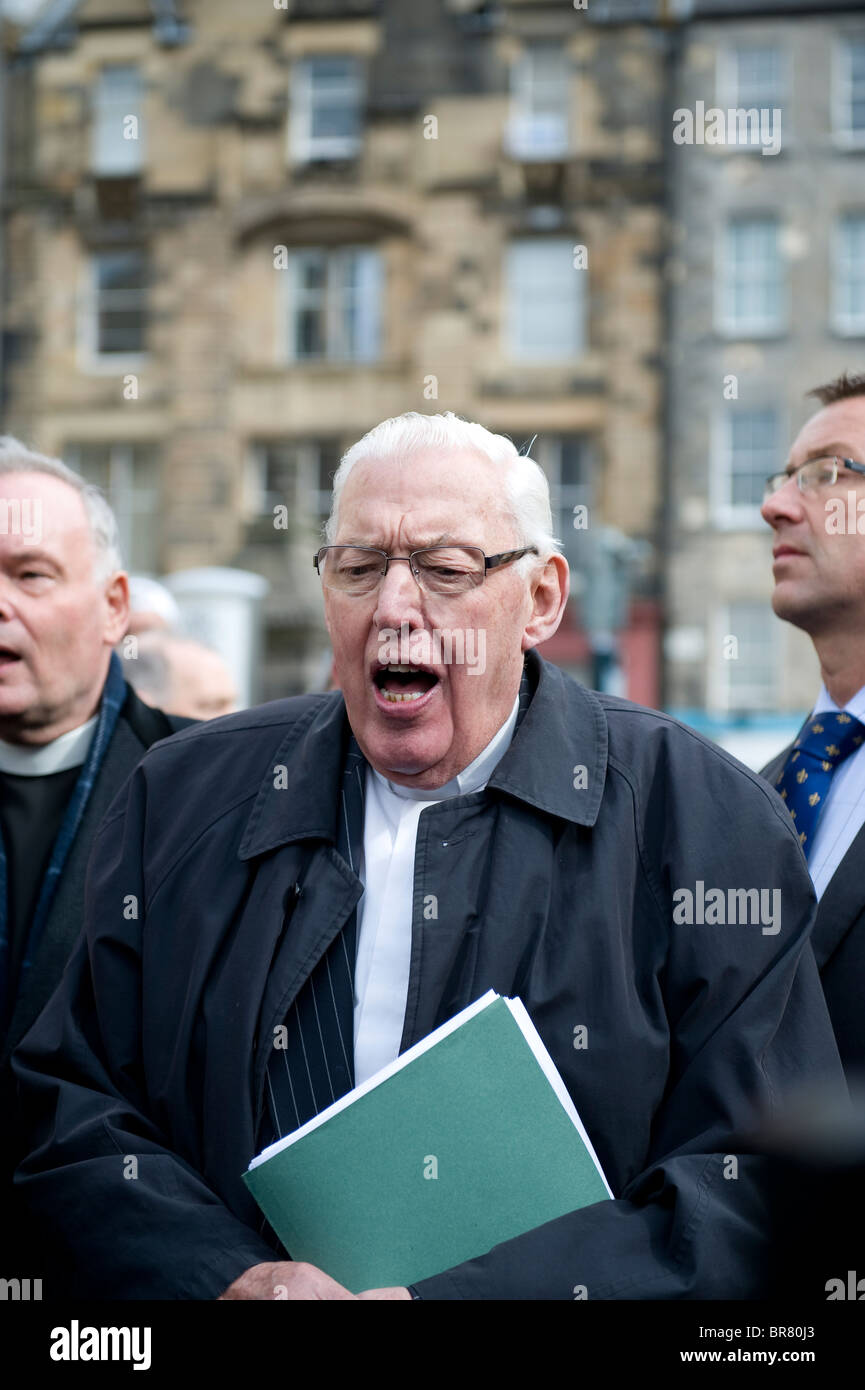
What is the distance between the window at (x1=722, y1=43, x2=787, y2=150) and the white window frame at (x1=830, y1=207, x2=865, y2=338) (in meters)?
1.61

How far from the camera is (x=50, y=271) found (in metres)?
24.1

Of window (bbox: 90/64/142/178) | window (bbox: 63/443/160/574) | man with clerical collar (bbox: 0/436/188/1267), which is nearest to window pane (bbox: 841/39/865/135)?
window (bbox: 90/64/142/178)

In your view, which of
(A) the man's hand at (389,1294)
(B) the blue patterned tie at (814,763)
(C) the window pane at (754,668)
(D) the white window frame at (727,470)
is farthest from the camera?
(D) the white window frame at (727,470)

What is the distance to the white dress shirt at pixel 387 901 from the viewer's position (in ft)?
7.52

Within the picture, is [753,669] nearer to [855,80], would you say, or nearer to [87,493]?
[855,80]

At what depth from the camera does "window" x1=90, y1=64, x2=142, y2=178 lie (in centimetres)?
2414

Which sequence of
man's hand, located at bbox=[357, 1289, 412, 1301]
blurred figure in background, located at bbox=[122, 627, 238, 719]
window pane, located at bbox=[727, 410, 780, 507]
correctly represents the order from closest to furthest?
man's hand, located at bbox=[357, 1289, 412, 1301] < blurred figure in background, located at bbox=[122, 627, 238, 719] < window pane, located at bbox=[727, 410, 780, 507]

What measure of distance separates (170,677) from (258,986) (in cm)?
299

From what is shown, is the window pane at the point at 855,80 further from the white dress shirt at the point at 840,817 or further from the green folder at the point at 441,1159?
the green folder at the point at 441,1159

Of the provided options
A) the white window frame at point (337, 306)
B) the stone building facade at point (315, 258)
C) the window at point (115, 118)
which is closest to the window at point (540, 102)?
the stone building facade at point (315, 258)

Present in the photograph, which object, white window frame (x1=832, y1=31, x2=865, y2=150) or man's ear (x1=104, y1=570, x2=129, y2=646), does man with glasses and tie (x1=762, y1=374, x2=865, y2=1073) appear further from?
white window frame (x1=832, y1=31, x2=865, y2=150)

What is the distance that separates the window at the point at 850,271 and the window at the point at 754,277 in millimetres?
851

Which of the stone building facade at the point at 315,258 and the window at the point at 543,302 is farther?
the window at the point at 543,302
